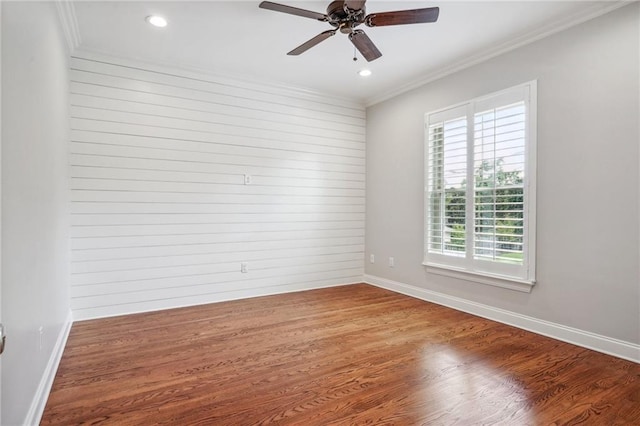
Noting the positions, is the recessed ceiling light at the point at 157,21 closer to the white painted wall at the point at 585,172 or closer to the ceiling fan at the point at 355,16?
the ceiling fan at the point at 355,16

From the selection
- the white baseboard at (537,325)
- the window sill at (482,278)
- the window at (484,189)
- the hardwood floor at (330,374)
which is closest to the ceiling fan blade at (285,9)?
the window at (484,189)

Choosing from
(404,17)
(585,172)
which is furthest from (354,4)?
(585,172)

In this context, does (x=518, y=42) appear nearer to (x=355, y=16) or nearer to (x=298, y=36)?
(x=355, y=16)

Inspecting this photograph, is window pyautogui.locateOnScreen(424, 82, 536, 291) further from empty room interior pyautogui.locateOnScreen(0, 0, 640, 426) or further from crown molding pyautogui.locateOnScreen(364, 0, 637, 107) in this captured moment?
crown molding pyautogui.locateOnScreen(364, 0, 637, 107)

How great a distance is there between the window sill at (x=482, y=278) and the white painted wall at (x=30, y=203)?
12.3 feet

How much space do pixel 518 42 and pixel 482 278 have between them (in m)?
2.38

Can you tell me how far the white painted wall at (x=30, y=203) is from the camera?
1536 millimetres

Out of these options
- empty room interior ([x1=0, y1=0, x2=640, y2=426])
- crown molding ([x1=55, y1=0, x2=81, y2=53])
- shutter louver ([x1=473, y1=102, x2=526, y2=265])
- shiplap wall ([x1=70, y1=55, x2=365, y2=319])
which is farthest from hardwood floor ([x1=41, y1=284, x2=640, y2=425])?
crown molding ([x1=55, y1=0, x2=81, y2=53])

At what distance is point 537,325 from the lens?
10.8ft

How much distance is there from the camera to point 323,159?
16.9 ft

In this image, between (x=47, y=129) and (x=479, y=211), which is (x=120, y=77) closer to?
(x=47, y=129)

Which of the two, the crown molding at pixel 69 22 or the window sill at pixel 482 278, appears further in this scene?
the window sill at pixel 482 278

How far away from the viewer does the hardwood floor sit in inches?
79.0

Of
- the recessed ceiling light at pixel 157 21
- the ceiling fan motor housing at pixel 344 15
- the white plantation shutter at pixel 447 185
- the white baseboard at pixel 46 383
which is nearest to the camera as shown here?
the white baseboard at pixel 46 383
